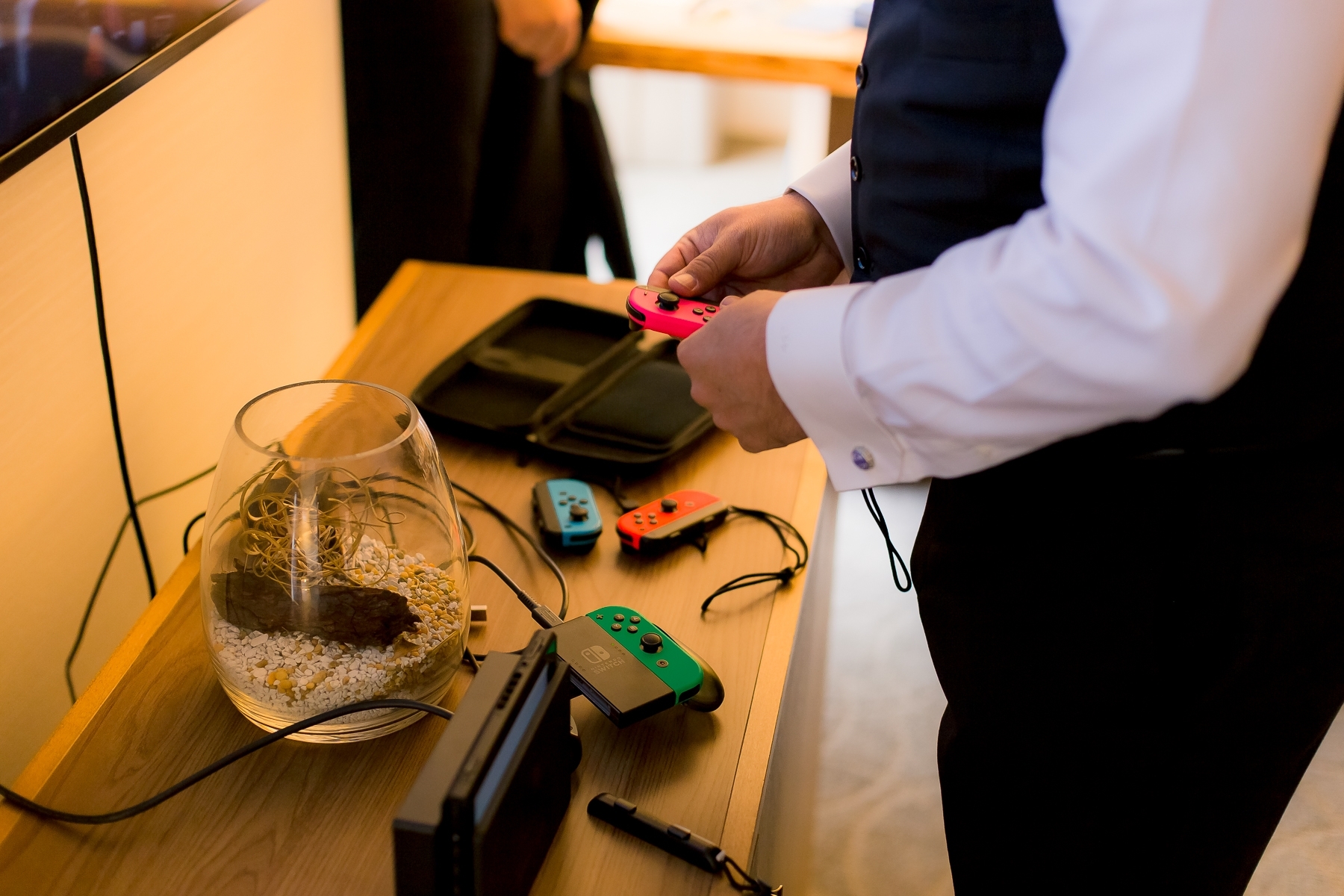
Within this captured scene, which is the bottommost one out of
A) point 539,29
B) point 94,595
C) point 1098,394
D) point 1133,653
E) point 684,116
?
point 684,116

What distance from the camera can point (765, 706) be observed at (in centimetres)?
76

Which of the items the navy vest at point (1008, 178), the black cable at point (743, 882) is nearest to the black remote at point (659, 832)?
the black cable at point (743, 882)

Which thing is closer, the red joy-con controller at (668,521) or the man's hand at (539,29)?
the red joy-con controller at (668,521)

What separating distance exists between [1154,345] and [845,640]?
4.74 ft

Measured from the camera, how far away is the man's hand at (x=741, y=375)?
0.65 meters

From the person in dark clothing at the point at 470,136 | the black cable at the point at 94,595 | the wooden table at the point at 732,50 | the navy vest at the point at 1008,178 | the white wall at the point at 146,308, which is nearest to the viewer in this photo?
the navy vest at the point at 1008,178

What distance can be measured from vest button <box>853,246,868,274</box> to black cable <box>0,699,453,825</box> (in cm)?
41

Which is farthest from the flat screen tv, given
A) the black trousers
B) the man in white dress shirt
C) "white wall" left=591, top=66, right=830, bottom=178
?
"white wall" left=591, top=66, right=830, bottom=178

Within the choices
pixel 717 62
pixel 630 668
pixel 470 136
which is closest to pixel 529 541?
pixel 630 668

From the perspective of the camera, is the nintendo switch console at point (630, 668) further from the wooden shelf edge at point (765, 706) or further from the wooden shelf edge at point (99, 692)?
the wooden shelf edge at point (99, 692)

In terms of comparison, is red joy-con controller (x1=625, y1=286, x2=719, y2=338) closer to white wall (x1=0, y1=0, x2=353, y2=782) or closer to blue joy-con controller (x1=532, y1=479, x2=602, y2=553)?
blue joy-con controller (x1=532, y1=479, x2=602, y2=553)

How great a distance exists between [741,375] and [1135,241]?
0.84ft

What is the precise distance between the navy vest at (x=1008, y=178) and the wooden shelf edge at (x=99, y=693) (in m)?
0.60

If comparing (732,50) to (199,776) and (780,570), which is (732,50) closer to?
(780,570)
